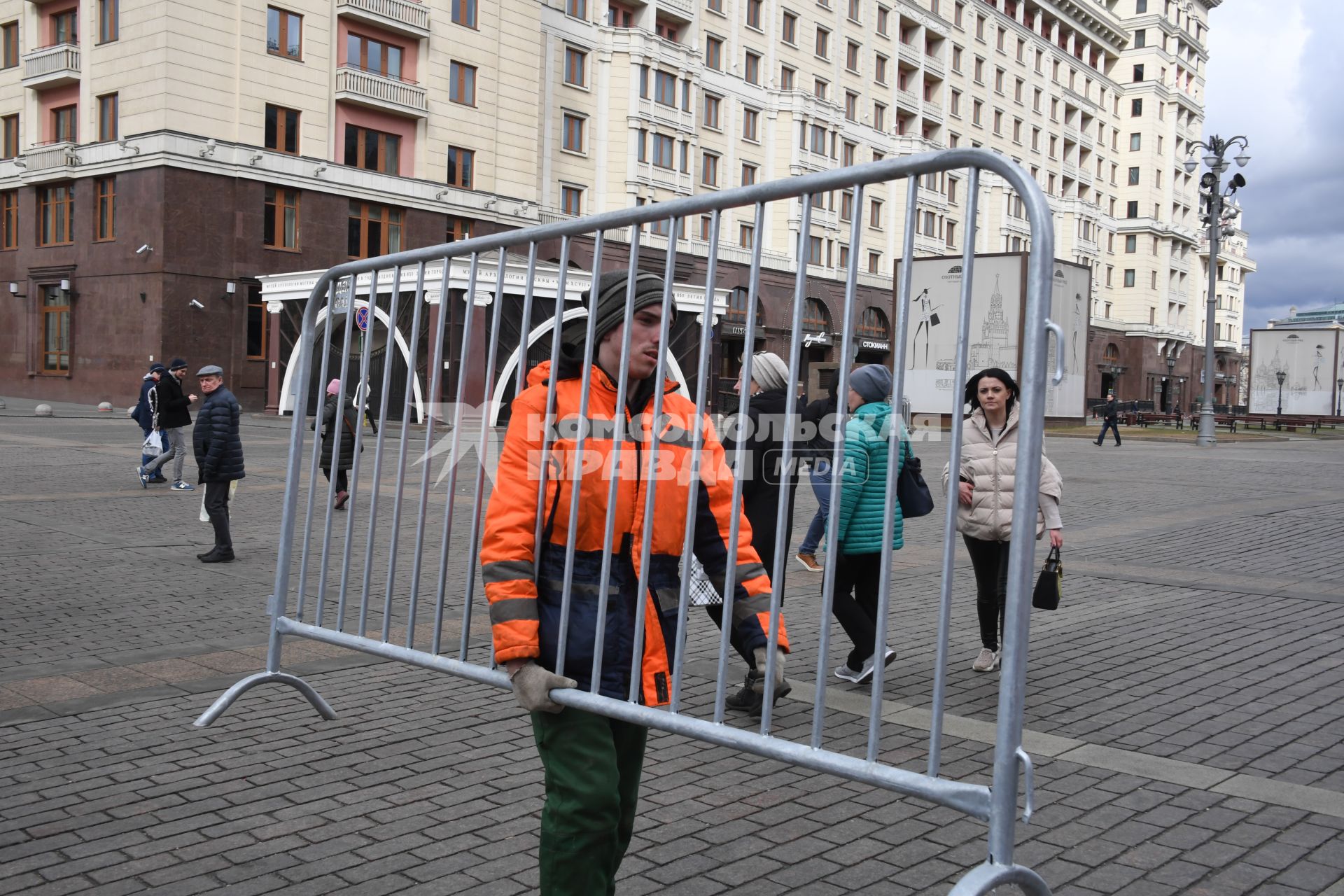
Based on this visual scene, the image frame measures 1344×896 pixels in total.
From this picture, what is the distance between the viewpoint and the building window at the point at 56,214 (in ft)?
116

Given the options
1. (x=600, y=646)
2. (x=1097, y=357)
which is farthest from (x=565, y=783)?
(x=1097, y=357)

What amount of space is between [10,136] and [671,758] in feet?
134

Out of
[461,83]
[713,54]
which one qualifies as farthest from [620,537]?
[713,54]

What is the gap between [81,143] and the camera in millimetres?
34406

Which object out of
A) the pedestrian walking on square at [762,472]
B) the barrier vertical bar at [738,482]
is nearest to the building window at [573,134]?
the pedestrian walking on square at [762,472]

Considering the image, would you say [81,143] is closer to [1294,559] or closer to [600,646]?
[1294,559]

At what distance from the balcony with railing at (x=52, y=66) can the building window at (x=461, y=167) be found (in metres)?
11.1

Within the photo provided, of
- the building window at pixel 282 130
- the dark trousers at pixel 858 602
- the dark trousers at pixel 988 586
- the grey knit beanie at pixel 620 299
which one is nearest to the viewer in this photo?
the grey knit beanie at pixel 620 299

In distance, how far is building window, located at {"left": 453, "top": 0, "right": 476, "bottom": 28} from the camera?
125ft

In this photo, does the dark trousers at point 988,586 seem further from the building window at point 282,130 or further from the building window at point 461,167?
the building window at point 461,167

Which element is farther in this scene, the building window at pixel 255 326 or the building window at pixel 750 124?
the building window at pixel 750 124

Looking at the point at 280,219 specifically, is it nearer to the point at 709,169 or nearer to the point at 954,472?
the point at 709,169

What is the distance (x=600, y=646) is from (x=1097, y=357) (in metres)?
79.5

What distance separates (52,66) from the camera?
34.8m
